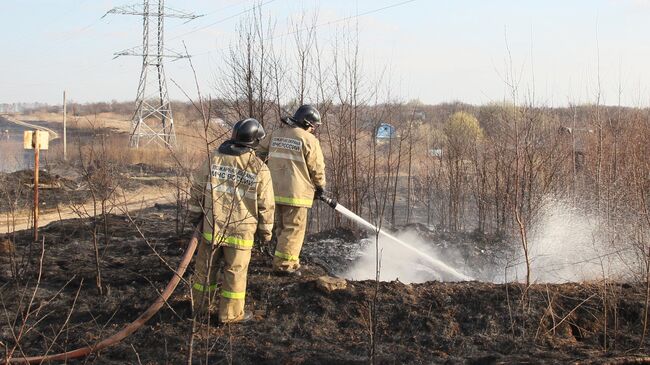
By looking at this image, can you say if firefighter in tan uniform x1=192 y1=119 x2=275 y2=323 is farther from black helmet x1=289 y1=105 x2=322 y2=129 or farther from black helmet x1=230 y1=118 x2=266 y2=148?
black helmet x1=289 y1=105 x2=322 y2=129

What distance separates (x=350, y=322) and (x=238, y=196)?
4.67 feet

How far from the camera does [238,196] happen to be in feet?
16.6

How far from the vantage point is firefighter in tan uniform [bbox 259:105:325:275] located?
629 centimetres

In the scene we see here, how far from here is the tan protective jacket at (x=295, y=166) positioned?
630cm

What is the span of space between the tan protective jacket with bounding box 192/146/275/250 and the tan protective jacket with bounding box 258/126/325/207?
1074mm

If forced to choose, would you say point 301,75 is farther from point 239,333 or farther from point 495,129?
point 239,333

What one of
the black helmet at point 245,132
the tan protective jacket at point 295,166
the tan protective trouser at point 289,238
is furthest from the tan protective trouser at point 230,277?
the tan protective jacket at point 295,166

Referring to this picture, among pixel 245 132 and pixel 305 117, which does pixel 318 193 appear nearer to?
pixel 305 117

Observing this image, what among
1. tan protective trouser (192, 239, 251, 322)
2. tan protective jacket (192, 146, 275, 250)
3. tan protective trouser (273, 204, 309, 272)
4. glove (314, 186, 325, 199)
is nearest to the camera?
tan protective jacket (192, 146, 275, 250)

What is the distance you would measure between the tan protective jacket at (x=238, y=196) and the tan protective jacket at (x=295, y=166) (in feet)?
3.52

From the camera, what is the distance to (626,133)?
10.3m

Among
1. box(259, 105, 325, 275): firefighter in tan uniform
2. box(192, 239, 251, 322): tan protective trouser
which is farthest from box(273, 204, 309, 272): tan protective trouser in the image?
box(192, 239, 251, 322): tan protective trouser

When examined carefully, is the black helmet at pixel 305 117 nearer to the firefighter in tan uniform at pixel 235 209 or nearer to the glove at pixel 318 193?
the glove at pixel 318 193

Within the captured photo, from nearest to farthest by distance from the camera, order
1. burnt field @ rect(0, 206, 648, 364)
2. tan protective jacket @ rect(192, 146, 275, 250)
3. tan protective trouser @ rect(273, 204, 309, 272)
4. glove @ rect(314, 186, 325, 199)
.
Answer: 1. burnt field @ rect(0, 206, 648, 364)
2. tan protective jacket @ rect(192, 146, 275, 250)
3. tan protective trouser @ rect(273, 204, 309, 272)
4. glove @ rect(314, 186, 325, 199)
